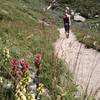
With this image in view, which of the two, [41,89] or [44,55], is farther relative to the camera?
[44,55]

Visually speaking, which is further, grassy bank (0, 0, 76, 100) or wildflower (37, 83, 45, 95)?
grassy bank (0, 0, 76, 100)

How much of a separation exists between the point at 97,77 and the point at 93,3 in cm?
4985

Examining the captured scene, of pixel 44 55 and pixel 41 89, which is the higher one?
pixel 41 89

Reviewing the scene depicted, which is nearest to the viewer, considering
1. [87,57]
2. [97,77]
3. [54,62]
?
[54,62]

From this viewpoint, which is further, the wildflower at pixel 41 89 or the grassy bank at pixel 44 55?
the grassy bank at pixel 44 55

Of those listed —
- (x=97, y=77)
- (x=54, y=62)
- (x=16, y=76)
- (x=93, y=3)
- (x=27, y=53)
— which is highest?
(x=16, y=76)

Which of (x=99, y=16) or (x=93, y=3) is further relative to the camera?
(x=93, y=3)

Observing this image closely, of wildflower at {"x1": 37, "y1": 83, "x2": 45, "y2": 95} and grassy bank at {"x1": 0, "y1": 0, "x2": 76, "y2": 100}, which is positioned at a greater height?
wildflower at {"x1": 37, "y1": 83, "x2": 45, "y2": 95}

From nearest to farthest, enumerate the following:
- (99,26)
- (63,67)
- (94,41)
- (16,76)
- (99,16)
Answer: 1. (16,76)
2. (63,67)
3. (94,41)
4. (99,26)
5. (99,16)

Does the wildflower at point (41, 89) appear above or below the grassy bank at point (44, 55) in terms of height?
above

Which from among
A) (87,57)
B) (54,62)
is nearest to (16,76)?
(54,62)

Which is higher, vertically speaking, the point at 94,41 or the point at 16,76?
the point at 16,76

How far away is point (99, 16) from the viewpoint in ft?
173

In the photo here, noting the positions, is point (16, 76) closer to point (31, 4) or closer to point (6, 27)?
point (6, 27)
